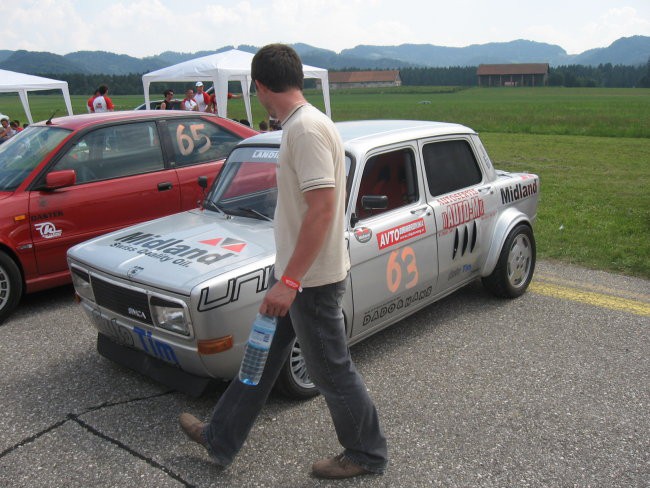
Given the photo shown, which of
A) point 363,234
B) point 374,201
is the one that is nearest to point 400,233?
point 363,234

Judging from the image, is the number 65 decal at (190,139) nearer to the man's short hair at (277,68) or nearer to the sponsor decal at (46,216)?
the sponsor decal at (46,216)

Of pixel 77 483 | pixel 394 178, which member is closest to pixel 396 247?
pixel 394 178

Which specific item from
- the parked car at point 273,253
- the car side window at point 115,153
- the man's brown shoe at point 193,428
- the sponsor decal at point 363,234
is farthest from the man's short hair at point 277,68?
the car side window at point 115,153

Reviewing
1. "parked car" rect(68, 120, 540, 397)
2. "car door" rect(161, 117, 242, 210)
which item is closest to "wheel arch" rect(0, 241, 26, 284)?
"parked car" rect(68, 120, 540, 397)

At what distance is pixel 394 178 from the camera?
422 centimetres

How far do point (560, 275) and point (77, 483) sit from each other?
15.5 feet

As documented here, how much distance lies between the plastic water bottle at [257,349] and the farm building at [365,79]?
150 meters

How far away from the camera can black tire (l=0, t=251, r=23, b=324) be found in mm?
4898

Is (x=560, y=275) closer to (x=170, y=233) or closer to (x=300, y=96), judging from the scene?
(x=170, y=233)

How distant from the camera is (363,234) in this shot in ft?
12.1

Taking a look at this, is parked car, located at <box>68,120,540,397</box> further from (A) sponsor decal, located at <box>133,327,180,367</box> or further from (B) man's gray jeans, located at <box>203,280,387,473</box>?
(B) man's gray jeans, located at <box>203,280,387,473</box>

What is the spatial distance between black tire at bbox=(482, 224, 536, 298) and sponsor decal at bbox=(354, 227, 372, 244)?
64.7 inches

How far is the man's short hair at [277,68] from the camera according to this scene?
232cm

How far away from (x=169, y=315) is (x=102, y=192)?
271 centimetres
